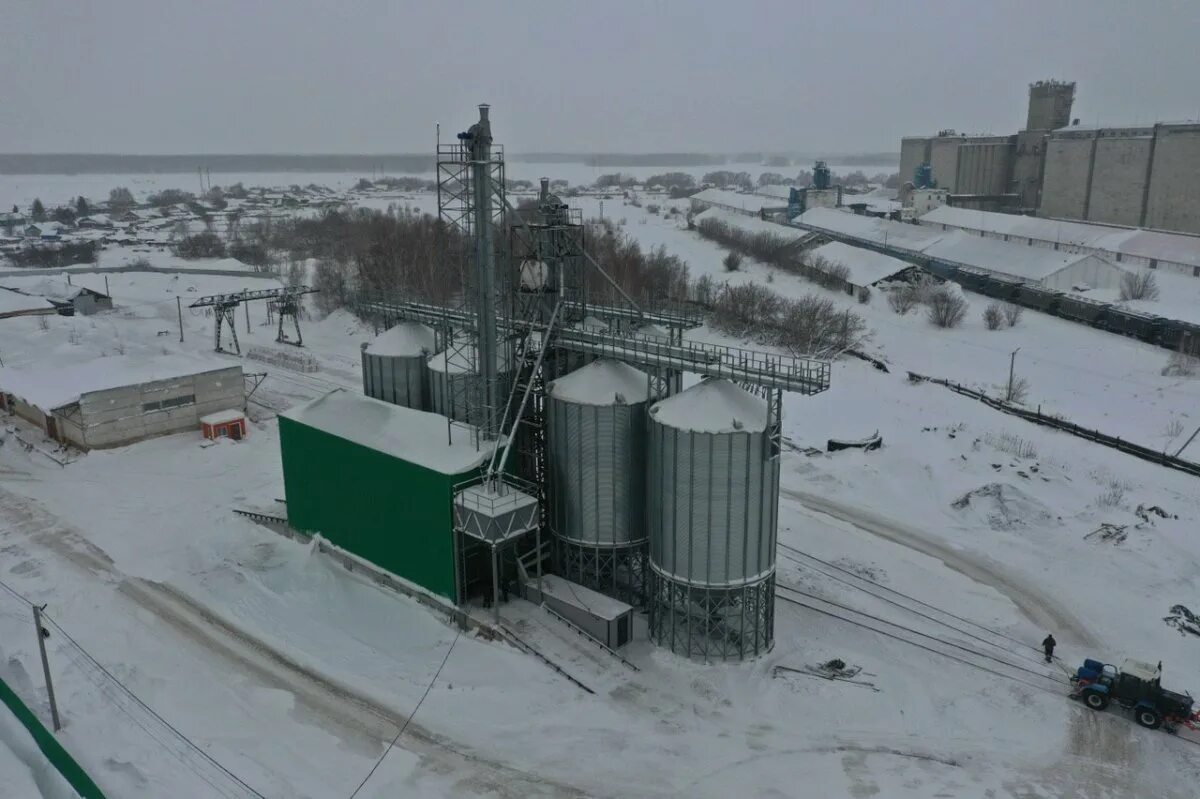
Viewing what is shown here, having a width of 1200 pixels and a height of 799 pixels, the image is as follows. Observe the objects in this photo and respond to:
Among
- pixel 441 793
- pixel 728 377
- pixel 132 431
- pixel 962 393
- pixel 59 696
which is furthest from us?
pixel 962 393

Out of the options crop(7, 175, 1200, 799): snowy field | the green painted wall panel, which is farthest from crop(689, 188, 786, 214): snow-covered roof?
the green painted wall panel

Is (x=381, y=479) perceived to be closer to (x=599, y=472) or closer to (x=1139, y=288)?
(x=599, y=472)

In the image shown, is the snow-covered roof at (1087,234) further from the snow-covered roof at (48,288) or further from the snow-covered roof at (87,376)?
the snow-covered roof at (48,288)

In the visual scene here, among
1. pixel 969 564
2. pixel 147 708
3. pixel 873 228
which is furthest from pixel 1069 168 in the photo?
pixel 147 708

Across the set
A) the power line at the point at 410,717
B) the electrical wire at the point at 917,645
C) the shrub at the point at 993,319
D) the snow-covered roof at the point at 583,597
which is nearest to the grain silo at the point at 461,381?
the snow-covered roof at the point at 583,597

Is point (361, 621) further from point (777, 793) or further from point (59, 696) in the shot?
point (777, 793)

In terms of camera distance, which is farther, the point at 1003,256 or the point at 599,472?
the point at 1003,256

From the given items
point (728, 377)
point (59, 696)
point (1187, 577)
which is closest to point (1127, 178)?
point (1187, 577)
